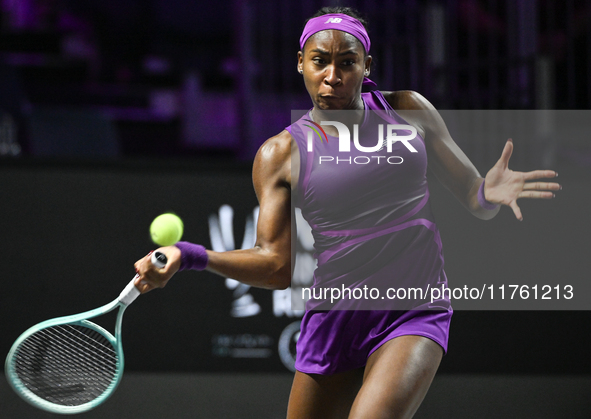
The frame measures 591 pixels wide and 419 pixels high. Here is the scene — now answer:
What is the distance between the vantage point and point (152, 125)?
6.96 m

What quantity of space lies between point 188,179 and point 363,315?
234 cm

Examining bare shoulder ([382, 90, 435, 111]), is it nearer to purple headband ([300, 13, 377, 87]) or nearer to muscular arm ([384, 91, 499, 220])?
muscular arm ([384, 91, 499, 220])

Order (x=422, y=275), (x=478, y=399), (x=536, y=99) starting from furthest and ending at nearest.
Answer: (x=536, y=99), (x=478, y=399), (x=422, y=275)

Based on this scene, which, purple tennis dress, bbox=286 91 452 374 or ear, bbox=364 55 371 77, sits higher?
ear, bbox=364 55 371 77

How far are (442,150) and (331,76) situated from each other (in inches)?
20.1

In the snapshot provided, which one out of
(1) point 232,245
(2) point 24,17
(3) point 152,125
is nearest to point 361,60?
(1) point 232,245

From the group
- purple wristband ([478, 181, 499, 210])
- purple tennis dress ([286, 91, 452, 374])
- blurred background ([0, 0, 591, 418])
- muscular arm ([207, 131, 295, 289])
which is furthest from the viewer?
blurred background ([0, 0, 591, 418])

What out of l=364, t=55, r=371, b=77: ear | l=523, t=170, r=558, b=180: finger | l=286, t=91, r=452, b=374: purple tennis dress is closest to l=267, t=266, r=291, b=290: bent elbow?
l=286, t=91, r=452, b=374: purple tennis dress

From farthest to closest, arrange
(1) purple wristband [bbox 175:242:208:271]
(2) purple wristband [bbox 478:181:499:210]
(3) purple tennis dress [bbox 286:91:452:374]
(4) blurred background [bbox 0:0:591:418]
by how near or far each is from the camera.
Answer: (4) blurred background [bbox 0:0:591:418], (2) purple wristband [bbox 478:181:499:210], (3) purple tennis dress [bbox 286:91:452:374], (1) purple wristband [bbox 175:242:208:271]

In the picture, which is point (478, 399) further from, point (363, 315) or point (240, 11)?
point (240, 11)

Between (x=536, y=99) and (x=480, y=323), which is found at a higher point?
(x=536, y=99)

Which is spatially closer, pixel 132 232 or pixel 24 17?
pixel 132 232

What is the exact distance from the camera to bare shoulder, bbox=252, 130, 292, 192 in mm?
2391

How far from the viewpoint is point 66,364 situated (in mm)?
2611
